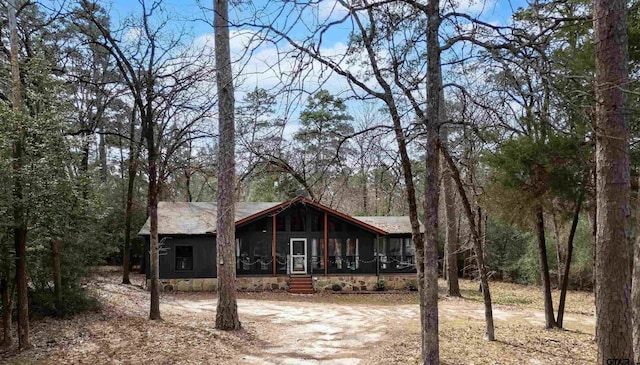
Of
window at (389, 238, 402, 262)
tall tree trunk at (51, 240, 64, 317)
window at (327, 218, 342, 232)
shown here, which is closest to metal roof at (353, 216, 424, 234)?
window at (389, 238, 402, 262)

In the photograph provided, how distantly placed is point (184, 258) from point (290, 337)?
10.7m

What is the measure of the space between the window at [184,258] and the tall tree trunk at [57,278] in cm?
811

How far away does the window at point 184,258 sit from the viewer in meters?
18.9

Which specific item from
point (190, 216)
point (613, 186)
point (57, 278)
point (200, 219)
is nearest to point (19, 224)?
point (57, 278)

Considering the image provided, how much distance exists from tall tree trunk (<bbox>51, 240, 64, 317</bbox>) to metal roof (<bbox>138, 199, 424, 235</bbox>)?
7126 mm

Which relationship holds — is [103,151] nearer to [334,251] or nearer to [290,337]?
[334,251]

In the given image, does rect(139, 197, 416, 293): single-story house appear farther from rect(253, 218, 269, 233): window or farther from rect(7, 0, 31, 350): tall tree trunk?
rect(7, 0, 31, 350): tall tree trunk

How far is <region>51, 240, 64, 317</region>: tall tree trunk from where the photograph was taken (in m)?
10.5

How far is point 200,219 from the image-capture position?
19719mm

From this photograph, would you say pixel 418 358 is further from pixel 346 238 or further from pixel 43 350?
pixel 346 238

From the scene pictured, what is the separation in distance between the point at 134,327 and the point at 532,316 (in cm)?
1128

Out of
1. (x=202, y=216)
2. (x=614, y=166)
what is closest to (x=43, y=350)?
(x=614, y=166)

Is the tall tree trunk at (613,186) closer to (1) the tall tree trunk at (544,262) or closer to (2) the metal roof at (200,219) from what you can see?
(1) the tall tree trunk at (544,262)

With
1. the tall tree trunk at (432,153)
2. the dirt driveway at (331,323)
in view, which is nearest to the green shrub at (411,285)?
the dirt driveway at (331,323)
